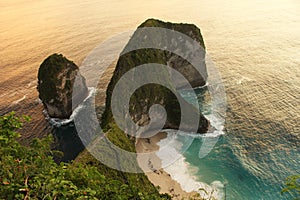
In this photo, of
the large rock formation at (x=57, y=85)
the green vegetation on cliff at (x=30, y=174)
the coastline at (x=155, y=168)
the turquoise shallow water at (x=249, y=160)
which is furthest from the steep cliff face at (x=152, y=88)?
the green vegetation on cliff at (x=30, y=174)

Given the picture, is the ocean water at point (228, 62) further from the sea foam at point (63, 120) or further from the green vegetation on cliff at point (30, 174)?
the green vegetation on cliff at point (30, 174)

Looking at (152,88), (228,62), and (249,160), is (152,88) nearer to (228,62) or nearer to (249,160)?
(249,160)

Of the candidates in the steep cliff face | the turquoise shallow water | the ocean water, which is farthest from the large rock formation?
the turquoise shallow water

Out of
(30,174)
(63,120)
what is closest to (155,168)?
(63,120)

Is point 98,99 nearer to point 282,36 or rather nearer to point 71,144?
point 71,144

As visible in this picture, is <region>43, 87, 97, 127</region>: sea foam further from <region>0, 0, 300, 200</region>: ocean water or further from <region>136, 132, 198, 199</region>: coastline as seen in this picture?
<region>136, 132, 198, 199</region>: coastline

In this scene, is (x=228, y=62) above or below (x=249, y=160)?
above

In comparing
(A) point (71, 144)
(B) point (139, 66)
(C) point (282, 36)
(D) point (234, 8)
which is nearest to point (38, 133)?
(A) point (71, 144)
